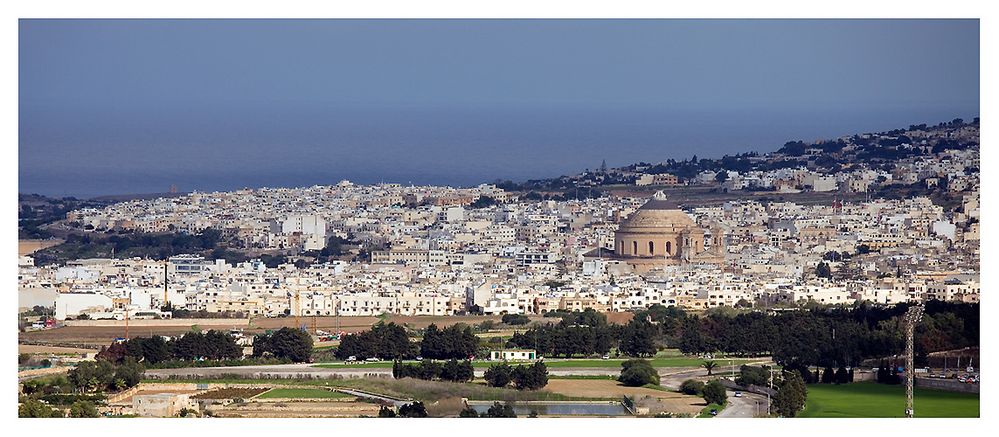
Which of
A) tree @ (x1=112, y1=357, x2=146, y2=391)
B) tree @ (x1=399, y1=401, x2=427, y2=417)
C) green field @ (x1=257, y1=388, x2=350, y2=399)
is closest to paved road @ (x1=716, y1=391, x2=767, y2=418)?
tree @ (x1=399, y1=401, x2=427, y2=417)

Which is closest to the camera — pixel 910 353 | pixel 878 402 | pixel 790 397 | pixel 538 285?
pixel 790 397

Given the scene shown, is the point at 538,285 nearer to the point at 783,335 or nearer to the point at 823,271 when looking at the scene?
the point at 823,271

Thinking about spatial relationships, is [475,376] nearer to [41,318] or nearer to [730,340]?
[730,340]

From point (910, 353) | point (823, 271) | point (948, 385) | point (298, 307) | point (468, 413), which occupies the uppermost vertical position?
point (823, 271)

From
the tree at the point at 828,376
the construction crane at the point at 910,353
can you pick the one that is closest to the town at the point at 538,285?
the tree at the point at 828,376

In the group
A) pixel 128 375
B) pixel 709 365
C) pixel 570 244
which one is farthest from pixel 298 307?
pixel 570 244

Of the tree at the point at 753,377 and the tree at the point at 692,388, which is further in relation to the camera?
the tree at the point at 753,377

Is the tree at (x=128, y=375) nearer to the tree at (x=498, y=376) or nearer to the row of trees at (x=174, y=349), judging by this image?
the row of trees at (x=174, y=349)
